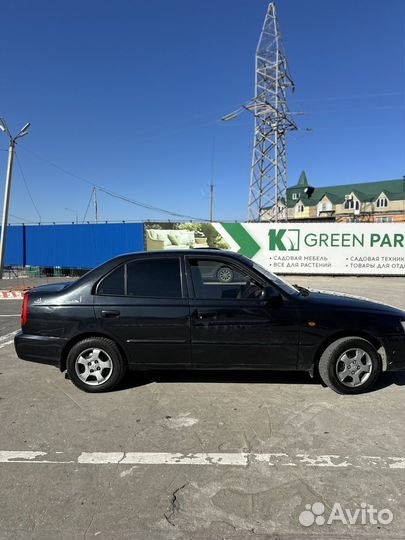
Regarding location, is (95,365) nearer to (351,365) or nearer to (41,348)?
(41,348)

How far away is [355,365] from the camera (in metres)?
4.29

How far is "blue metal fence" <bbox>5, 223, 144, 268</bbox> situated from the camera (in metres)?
19.5

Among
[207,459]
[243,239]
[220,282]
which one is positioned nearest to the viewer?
[207,459]

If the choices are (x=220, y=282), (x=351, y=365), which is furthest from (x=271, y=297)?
(x=351, y=365)

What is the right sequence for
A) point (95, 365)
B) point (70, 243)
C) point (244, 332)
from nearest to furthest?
point (244, 332) < point (95, 365) < point (70, 243)

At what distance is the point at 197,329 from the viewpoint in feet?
14.0

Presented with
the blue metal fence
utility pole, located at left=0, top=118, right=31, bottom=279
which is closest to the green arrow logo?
the blue metal fence

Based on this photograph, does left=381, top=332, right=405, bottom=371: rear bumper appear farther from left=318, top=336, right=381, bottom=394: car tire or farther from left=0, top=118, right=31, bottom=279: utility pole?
left=0, top=118, right=31, bottom=279: utility pole

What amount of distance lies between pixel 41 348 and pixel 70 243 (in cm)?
1716

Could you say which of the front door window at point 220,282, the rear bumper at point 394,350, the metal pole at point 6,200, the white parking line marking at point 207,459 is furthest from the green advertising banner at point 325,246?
the white parking line marking at point 207,459

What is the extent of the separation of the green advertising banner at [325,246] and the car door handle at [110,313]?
44.6 ft

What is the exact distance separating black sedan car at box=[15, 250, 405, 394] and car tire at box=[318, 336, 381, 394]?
0.01 metres

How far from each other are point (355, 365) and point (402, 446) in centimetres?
112

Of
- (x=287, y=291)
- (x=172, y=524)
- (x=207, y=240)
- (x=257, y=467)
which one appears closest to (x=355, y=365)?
(x=287, y=291)
